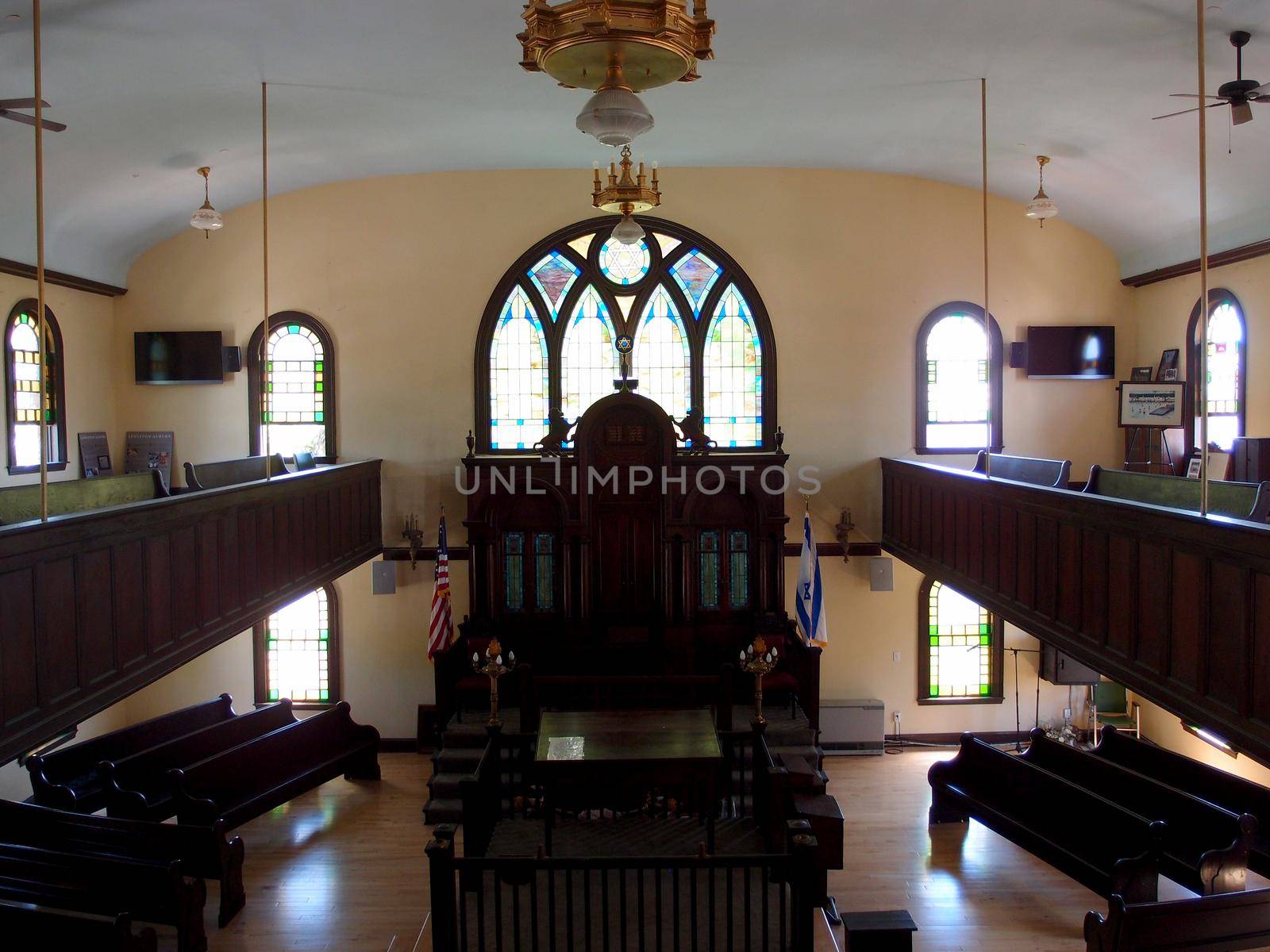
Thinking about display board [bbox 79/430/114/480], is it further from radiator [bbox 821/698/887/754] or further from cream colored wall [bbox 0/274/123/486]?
radiator [bbox 821/698/887/754]

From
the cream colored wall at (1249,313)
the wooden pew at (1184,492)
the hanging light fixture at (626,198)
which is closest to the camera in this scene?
the wooden pew at (1184,492)

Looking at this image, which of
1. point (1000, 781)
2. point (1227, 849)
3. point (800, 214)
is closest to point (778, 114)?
point (800, 214)

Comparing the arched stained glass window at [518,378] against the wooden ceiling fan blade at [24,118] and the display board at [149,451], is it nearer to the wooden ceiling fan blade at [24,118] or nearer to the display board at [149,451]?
the display board at [149,451]

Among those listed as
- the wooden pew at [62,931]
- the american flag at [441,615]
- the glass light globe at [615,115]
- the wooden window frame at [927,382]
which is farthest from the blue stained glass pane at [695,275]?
the wooden pew at [62,931]

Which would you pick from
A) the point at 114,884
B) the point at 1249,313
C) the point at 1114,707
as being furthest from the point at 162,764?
the point at 1249,313

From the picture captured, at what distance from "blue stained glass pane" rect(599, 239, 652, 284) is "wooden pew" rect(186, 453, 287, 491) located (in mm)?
5311

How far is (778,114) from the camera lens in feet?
36.0

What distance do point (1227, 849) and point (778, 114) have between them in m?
8.33

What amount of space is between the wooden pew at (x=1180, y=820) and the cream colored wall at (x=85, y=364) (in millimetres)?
12249

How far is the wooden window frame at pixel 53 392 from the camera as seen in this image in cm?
1138

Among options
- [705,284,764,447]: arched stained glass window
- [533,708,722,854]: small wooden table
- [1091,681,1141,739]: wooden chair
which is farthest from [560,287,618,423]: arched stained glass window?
[1091,681,1141,739]: wooden chair

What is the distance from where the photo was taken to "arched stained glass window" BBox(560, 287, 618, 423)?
13969 millimetres

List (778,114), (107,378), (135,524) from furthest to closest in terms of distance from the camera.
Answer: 1. (107,378)
2. (778,114)
3. (135,524)

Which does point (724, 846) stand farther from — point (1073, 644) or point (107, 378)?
point (107, 378)
